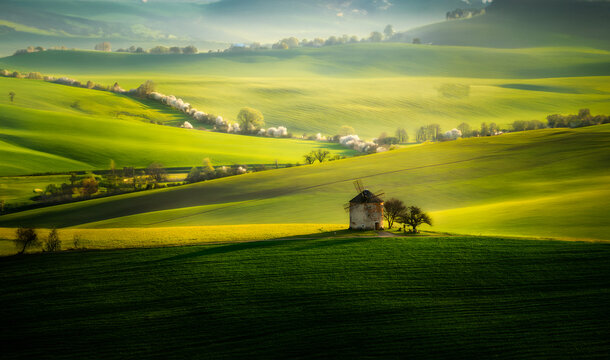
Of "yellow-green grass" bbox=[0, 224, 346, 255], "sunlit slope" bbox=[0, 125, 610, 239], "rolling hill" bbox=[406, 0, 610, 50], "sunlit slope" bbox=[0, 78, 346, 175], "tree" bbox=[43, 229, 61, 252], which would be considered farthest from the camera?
"rolling hill" bbox=[406, 0, 610, 50]

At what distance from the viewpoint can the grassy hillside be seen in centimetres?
9612

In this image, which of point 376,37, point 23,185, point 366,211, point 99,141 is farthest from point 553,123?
point 376,37

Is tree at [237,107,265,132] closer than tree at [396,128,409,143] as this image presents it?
No

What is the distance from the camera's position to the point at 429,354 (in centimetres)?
1742

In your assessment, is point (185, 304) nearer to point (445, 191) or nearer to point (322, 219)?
point (322, 219)

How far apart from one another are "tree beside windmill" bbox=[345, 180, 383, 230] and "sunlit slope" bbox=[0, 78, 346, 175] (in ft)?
130

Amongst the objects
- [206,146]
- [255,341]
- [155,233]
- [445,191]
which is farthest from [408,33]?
[255,341]

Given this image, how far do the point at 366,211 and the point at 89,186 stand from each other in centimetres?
3353

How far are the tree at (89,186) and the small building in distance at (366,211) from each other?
106 ft

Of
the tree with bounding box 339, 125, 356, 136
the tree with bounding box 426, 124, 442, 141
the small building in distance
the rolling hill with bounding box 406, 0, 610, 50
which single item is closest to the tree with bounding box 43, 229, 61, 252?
the small building in distance

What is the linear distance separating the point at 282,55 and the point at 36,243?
133422 mm

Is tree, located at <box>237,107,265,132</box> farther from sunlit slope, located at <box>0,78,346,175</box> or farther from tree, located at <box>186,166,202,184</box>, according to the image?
tree, located at <box>186,166,202,184</box>

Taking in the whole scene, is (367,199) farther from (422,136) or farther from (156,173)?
(422,136)

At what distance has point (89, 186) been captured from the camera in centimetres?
5306
